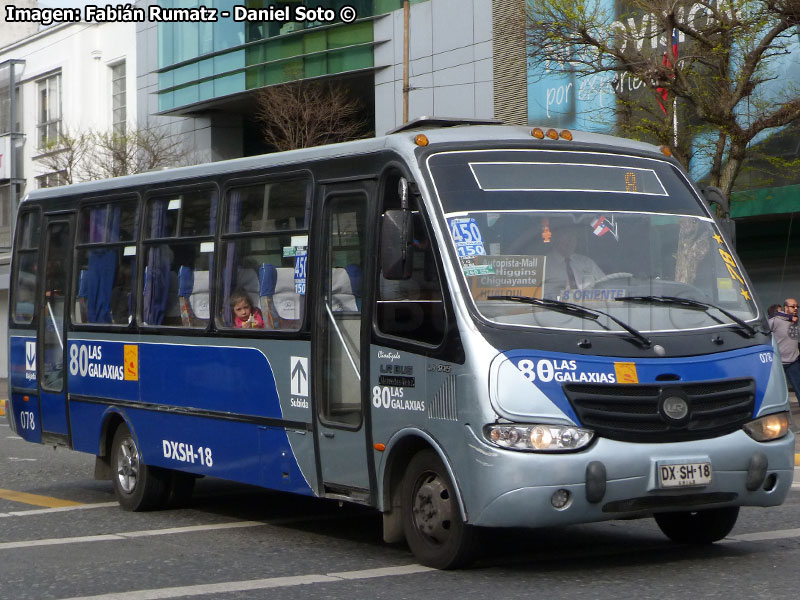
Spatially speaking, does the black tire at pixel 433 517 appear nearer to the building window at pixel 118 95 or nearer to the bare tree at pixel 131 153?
the bare tree at pixel 131 153

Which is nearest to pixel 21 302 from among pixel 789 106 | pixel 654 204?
pixel 654 204

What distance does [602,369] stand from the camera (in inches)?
295

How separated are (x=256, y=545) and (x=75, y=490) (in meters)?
4.29

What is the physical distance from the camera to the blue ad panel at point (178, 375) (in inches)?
380

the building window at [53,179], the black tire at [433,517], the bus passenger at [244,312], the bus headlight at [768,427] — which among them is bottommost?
the black tire at [433,517]

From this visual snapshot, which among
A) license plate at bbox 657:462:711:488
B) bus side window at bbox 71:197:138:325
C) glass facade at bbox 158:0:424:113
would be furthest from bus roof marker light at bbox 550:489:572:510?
glass facade at bbox 158:0:424:113

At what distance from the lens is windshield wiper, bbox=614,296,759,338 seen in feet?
26.0

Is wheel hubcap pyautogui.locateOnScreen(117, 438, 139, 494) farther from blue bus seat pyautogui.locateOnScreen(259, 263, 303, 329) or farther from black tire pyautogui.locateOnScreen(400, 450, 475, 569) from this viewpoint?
black tire pyautogui.locateOnScreen(400, 450, 475, 569)

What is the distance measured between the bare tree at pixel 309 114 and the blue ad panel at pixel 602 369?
944 inches

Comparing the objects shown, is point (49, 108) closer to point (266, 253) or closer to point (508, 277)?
point (266, 253)

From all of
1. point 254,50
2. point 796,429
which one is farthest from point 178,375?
point 254,50

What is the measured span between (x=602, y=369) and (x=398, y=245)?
1374 millimetres

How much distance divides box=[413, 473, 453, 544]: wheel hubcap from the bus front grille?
972 millimetres

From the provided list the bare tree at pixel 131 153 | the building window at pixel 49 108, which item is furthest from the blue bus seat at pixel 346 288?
the building window at pixel 49 108
